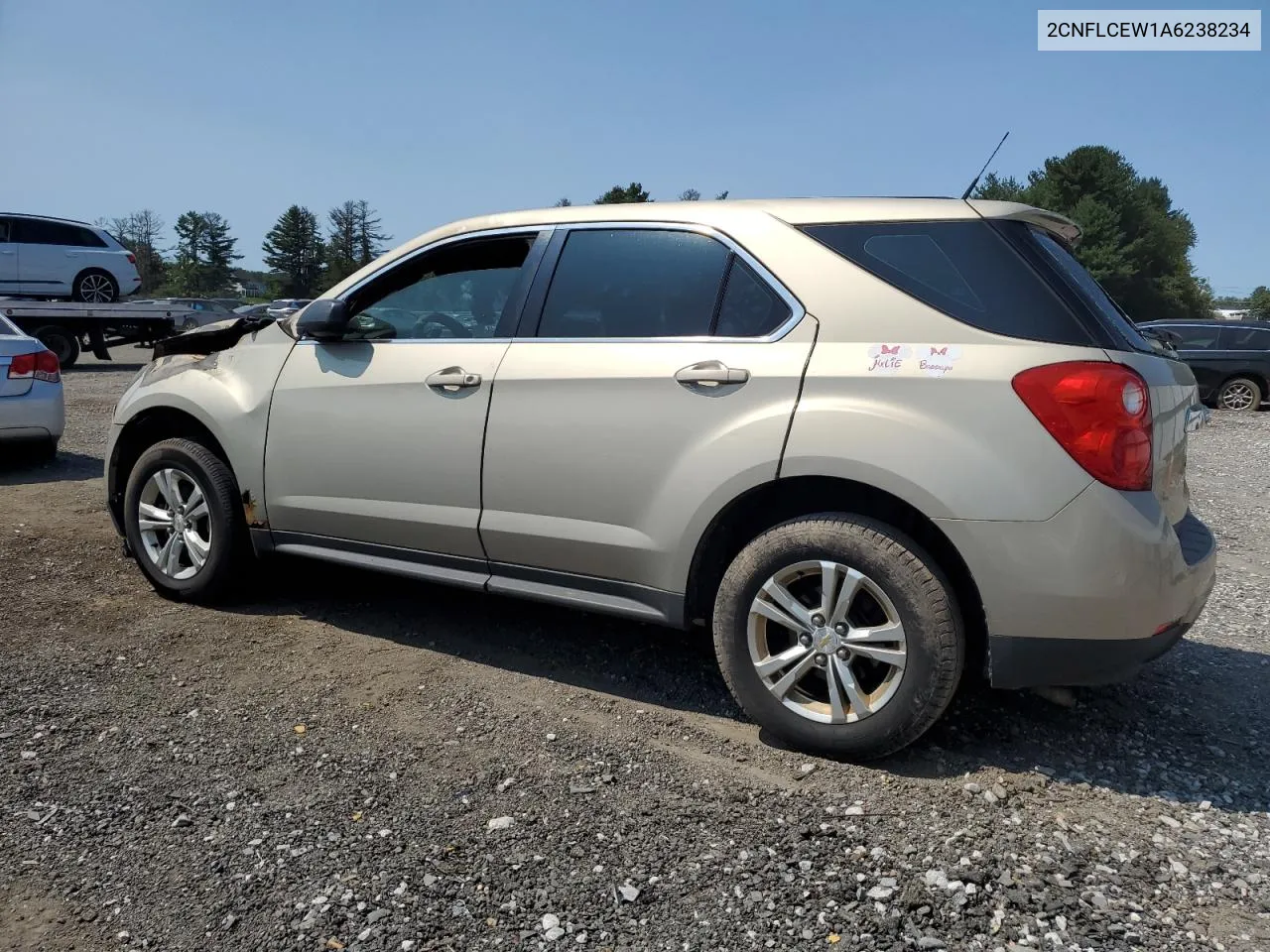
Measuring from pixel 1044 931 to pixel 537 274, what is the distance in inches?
107

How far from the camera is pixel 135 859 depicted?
8.14 ft

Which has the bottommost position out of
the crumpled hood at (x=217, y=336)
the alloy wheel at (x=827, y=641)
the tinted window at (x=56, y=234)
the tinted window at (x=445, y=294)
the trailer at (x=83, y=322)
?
the alloy wheel at (x=827, y=641)

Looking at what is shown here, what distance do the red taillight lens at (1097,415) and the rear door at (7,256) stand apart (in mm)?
19785

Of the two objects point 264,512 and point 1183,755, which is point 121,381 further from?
point 1183,755

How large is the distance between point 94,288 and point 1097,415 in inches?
798

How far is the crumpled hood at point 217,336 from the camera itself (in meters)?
4.60

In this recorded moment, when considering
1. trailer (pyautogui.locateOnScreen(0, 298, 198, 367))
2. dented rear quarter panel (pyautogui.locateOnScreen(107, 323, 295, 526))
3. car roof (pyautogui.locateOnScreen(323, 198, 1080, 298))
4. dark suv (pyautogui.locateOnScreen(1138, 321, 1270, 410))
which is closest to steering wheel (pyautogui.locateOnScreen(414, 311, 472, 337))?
car roof (pyautogui.locateOnScreen(323, 198, 1080, 298))

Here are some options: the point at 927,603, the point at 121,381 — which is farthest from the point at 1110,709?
the point at 121,381

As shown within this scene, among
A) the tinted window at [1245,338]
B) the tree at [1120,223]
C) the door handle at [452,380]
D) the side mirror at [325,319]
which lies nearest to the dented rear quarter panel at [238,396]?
the side mirror at [325,319]

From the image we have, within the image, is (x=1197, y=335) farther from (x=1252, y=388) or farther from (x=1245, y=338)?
(x=1252, y=388)

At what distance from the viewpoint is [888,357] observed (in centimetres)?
296

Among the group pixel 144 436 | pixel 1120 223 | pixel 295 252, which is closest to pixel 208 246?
pixel 295 252

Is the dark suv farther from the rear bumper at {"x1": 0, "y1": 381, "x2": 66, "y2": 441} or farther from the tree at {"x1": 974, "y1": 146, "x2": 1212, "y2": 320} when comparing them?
the tree at {"x1": 974, "y1": 146, "x2": 1212, "y2": 320}

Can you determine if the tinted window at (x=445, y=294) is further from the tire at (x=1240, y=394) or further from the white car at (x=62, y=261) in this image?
the white car at (x=62, y=261)
